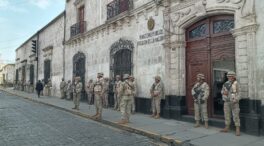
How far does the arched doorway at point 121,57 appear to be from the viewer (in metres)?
14.3

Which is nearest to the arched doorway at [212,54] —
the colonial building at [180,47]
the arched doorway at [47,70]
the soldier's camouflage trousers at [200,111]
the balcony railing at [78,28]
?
the colonial building at [180,47]

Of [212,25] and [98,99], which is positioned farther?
[98,99]

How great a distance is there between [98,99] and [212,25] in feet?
16.8

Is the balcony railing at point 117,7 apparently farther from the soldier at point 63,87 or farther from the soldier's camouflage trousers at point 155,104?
the soldier at point 63,87

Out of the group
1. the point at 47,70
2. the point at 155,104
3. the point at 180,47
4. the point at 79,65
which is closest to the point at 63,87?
the point at 79,65

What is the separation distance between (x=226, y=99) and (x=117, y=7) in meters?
8.66

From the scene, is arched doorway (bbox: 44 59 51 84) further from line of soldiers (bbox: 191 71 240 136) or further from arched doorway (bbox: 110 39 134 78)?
line of soldiers (bbox: 191 71 240 136)

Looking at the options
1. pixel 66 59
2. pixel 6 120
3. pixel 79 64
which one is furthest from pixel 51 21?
pixel 6 120

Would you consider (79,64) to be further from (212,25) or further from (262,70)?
(262,70)

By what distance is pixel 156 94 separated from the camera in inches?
450

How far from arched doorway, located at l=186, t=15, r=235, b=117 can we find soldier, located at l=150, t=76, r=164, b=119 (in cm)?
106

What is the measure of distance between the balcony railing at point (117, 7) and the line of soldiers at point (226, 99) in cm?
634

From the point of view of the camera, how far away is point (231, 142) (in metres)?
7.33

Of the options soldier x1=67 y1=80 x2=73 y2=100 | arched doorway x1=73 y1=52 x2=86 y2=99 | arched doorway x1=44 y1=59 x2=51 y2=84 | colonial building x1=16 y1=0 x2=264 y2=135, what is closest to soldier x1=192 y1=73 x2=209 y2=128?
colonial building x1=16 y1=0 x2=264 y2=135
